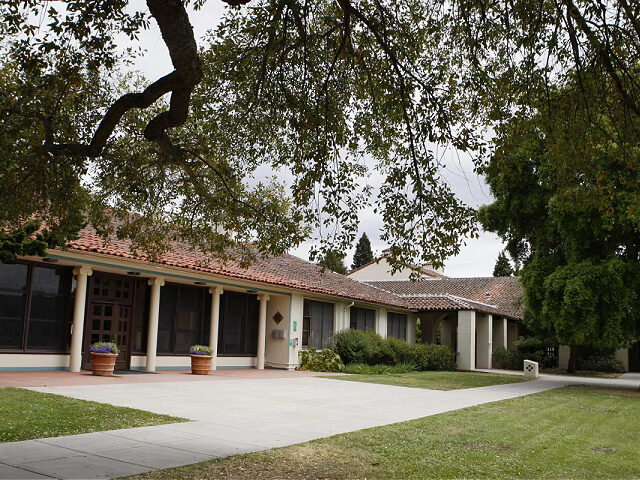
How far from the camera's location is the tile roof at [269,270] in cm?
1709

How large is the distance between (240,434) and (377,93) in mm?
5402

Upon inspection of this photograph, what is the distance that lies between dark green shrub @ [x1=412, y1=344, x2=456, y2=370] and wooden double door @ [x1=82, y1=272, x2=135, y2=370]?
14.2 meters

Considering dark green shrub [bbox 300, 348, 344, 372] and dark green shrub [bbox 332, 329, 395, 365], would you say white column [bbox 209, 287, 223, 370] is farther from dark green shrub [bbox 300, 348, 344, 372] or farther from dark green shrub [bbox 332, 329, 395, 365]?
dark green shrub [bbox 332, 329, 395, 365]

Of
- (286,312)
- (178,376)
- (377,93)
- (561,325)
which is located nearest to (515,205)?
(561,325)

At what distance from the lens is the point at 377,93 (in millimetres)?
9648

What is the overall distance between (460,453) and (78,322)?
12.0 m

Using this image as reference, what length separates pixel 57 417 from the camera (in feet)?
30.1

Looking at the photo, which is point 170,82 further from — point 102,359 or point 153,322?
point 153,322

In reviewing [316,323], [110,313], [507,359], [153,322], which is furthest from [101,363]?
[507,359]

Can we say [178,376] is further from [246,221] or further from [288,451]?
[288,451]

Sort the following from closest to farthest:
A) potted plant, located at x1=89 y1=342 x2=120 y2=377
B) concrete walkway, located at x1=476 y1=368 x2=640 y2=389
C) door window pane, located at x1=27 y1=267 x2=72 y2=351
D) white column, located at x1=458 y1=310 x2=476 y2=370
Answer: potted plant, located at x1=89 y1=342 x2=120 y2=377, door window pane, located at x1=27 y1=267 x2=72 y2=351, concrete walkway, located at x1=476 y1=368 x2=640 y2=389, white column, located at x1=458 y1=310 x2=476 y2=370

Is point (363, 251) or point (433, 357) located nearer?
point (433, 357)

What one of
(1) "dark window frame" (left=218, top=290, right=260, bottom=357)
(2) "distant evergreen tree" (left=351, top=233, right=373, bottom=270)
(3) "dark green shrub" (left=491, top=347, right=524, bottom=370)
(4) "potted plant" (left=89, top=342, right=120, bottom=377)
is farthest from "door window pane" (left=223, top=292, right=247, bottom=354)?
(2) "distant evergreen tree" (left=351, top=233, right=373, bottom=270)

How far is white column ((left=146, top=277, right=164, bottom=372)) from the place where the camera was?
19.2 meters
